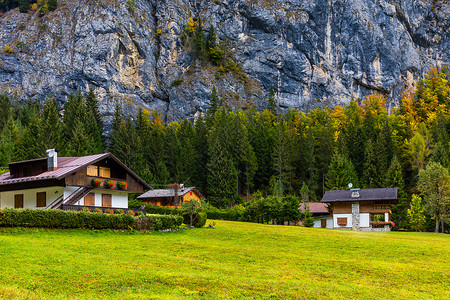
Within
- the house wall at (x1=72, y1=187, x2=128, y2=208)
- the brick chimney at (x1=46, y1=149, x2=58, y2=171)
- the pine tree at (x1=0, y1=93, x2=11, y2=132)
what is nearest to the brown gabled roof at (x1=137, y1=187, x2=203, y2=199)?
the house wall at (x1=72, y1=187, x2=128, y2=208)

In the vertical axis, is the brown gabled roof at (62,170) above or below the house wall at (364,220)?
above

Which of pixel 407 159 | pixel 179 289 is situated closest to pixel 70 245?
pixel 179 289

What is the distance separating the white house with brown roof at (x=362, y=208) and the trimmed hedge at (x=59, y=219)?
3742cm

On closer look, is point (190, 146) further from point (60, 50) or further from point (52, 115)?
point (60, 50)

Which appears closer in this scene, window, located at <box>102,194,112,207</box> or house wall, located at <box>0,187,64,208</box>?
house wall, located at <box>0,187,64,208</box>

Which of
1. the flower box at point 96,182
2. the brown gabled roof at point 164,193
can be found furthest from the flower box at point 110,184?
the brown gabled roof at point 164,193

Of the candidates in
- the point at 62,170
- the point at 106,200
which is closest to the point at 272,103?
the point at 106,200

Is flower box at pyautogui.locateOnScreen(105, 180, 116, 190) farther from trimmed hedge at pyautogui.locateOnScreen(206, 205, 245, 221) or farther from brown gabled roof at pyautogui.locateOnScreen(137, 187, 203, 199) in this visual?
brown gabled roof at pyautogui.locateOnScreen(137, 187, 203, 199)

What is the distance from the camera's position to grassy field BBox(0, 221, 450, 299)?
47.6 feet

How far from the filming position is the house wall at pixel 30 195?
37.5 meters

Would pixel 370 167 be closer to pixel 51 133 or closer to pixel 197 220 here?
pixel 197 220

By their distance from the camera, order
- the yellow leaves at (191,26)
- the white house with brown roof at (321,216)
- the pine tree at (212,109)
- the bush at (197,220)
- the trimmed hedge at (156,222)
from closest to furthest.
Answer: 1. the trimmed hedge at (156,222)
2. the bush at (197,220)
3. the white house with brown roof at (321,216)
4. the pine tree at (212,109)
5. the yellow leaves at (191,26)

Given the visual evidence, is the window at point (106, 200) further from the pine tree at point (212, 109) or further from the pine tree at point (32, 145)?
the pine tree at point (212, 109)

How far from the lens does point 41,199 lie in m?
37.9
